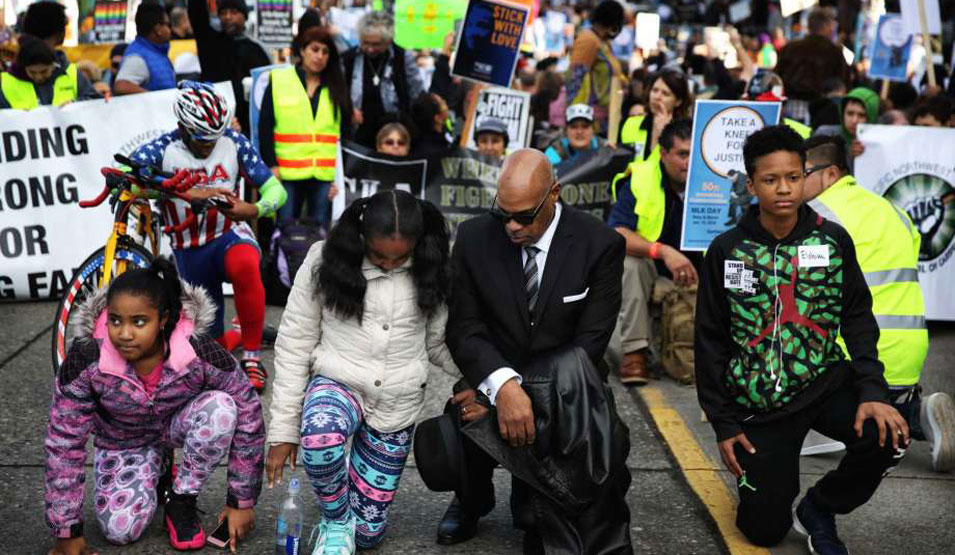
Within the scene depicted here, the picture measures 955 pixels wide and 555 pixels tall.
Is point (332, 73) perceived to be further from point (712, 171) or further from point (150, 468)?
point (150, 468)

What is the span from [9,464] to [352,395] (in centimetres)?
179

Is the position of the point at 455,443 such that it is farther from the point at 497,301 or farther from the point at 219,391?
the point at 219,391

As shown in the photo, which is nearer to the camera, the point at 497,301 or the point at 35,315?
the point at 497,301

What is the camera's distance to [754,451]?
4.36 metres

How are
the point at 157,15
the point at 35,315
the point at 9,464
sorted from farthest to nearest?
1. the point at 157,15
2. the point at 35,315
3. the point at 9,464

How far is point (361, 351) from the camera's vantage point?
4.27 metres

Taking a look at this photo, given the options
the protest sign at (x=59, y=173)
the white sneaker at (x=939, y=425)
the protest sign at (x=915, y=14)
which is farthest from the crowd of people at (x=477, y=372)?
the protest sign at (x=915, y=14)

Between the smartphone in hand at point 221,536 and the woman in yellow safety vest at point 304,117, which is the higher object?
the woman in yellow safety vest at point 304,117

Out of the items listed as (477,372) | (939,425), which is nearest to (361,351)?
(477,372)

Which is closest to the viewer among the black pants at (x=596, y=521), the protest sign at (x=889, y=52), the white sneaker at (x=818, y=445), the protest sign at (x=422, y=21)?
the black pants at (x=596, y=521)

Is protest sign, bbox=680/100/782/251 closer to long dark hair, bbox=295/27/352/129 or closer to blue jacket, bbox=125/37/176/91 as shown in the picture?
long dark hair, bbox=295/27/352/129

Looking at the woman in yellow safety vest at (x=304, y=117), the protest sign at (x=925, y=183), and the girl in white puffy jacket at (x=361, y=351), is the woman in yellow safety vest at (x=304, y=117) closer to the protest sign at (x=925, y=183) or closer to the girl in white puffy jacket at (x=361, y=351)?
A: the protest sign at (x=925, y=183)

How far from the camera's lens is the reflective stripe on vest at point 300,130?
8.48 metres

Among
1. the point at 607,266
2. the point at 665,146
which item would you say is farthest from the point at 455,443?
the point at 665,146
